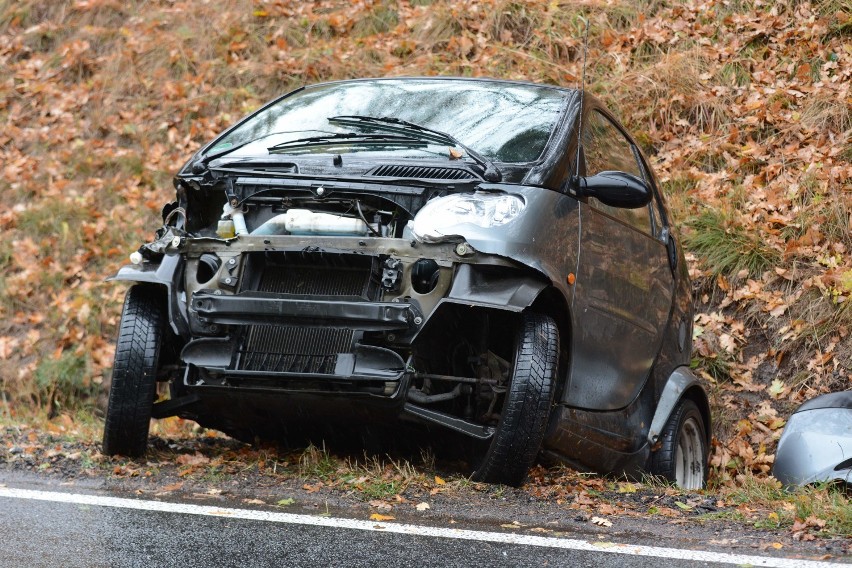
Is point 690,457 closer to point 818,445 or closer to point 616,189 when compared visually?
point 818,445

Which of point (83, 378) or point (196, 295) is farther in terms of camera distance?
point (83, 378)

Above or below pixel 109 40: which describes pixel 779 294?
below

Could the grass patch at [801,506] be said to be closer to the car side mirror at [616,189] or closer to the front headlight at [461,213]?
the car side mirror at [616,189]

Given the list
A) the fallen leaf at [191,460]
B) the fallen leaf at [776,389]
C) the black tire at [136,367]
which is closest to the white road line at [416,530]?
the black tire at [136,367]

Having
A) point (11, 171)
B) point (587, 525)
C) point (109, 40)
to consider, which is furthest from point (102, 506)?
point (109, 40)

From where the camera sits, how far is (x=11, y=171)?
1128cm

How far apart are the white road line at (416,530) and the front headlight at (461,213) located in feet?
3.92

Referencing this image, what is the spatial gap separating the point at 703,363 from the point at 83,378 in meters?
4.54

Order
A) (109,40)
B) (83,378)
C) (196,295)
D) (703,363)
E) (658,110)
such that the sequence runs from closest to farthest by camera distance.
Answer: (196,295), (703,363), (83,378), (658,110), (109,40)

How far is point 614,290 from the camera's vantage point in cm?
538

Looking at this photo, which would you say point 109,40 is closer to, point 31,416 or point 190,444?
point 31,416

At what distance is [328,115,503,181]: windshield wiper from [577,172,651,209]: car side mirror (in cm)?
48

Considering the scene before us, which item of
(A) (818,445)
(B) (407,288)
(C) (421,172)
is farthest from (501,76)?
(B) (407,288)

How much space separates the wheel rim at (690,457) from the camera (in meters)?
6.14
